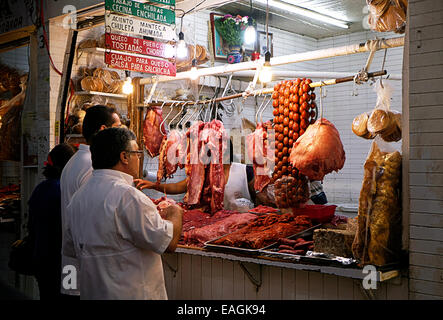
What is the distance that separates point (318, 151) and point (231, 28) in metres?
4.91

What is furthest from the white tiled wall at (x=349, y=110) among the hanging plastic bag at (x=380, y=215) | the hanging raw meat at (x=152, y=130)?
the hanging plastic bag at (x=380, y=215)

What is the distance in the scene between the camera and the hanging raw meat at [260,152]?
506 centimetres

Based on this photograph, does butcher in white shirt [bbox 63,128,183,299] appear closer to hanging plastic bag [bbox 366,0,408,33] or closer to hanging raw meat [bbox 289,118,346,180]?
hanging raw meat [bbox 289,118,346,180]

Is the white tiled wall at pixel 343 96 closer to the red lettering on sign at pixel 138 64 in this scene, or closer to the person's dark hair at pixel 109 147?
the red lettering on sign at pixel 138 64

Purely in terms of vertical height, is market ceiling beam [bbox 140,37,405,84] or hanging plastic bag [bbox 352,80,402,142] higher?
market ceiling beam [bbox 140,37,405,84]

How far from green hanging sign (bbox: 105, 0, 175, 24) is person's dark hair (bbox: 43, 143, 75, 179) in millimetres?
1521

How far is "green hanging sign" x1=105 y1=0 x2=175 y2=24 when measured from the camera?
16.2 ft

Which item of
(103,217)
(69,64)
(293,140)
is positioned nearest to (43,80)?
(69,64)

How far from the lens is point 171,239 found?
9.36ft

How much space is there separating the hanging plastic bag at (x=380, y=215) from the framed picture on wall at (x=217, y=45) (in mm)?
5262

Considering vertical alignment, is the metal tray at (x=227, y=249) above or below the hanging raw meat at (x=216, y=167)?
below

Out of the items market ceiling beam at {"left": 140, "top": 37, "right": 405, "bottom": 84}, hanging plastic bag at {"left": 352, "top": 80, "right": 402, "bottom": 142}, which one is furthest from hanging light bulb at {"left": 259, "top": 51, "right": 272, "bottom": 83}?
hanging plastic bag at {"left": 352, "top": 80, "right": 402, "bottom": 142}

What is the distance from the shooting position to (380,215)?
348 centimetres
